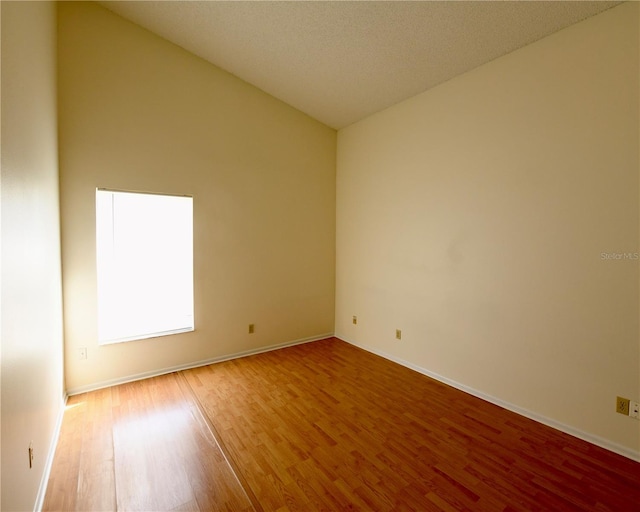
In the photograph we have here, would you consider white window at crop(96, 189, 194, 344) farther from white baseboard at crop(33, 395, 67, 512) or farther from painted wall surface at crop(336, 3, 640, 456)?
painted wall surface at crop(336, 3, 640, 456)

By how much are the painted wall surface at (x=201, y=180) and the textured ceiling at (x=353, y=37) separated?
1.17ft

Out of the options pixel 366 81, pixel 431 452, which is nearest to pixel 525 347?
pixel 431 452

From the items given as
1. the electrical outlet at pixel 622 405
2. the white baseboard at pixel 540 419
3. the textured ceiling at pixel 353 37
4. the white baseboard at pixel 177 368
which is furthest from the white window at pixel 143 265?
the electrical outlet at pixel 622 405

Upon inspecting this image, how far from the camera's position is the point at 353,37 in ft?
8.88

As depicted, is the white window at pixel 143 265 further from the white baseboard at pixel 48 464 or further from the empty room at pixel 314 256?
the white baseboard at pixel 48 464

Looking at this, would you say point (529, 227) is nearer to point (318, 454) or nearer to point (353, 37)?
point (353, 37)

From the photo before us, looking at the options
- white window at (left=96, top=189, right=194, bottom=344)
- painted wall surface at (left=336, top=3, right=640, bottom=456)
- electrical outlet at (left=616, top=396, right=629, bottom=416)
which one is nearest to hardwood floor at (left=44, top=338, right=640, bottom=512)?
electrical outlet at (left=616, top=396, right=629, bottom=416)

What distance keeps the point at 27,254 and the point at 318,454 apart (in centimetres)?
210

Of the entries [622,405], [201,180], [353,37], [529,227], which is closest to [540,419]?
[622,405]

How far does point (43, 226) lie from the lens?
2.02 metres

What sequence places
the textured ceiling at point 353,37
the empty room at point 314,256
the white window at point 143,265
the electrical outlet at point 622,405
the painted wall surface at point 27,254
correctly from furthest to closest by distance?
1. the white window at point 143,265
2. the textured ceiling at point 353,37
3. the electrical outlet at point 622,405
4. the empty room at point 314,256
5. the painted wall surface at point 27,254

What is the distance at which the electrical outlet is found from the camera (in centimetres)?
205

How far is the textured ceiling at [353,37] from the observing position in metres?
2.28

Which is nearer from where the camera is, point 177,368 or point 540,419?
point 540,419
